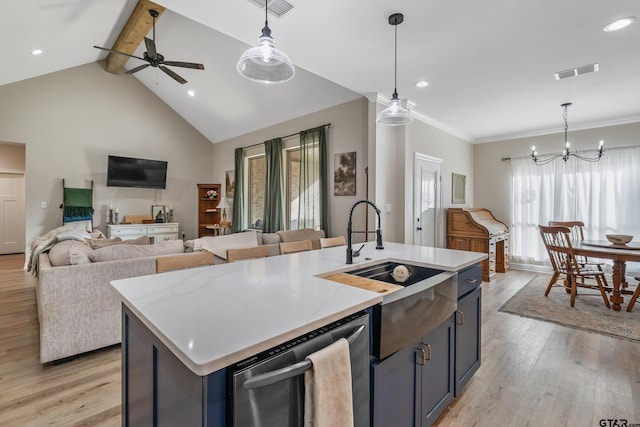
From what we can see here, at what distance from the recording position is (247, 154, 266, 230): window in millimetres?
6656

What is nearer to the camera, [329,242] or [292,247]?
[292,247]

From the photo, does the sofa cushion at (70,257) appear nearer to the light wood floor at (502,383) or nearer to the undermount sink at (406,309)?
the light wood floor at (502,383)

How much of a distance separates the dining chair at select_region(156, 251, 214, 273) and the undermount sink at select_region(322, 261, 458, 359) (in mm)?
1010

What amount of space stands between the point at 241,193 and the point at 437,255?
5.43 m

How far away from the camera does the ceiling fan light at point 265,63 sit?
1768 millimetres

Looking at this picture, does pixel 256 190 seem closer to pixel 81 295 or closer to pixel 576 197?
pixel 81 295

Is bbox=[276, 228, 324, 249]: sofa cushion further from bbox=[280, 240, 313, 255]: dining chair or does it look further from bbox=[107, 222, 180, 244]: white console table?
bbox=[107, 222, 180, 244]: white console table

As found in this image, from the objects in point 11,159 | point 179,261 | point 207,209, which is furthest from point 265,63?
point 11,159

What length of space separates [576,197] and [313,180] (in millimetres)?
4664

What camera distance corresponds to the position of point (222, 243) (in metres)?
3.27

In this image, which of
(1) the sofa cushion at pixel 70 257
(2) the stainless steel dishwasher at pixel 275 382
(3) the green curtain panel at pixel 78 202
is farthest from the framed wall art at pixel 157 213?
(2) the stainless steel dishwasher at pixel 275 382

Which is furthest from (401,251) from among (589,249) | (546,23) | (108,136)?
(108,136)

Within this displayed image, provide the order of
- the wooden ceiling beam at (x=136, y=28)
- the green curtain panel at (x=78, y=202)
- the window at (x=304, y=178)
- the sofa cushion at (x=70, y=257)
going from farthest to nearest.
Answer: the green curtain panel at (x=78, y=202)
the window at (x=304, y=178)
the wooden ceiling beam at (x=136, y=28)
the sofa cushion at (x=70, y=257)

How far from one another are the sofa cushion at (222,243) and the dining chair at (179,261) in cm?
97
